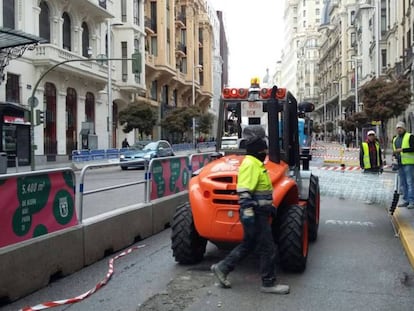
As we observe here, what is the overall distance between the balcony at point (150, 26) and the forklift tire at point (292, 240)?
51.8 meters

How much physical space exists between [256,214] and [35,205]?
101 inches

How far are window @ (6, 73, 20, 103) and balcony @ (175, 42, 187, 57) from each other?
37519 mm

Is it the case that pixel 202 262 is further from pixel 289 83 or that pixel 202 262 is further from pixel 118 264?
pixel 289 83

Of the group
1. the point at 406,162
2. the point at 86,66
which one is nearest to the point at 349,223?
the point at 406,162

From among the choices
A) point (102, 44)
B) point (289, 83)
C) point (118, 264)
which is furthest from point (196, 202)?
point (289, 83)

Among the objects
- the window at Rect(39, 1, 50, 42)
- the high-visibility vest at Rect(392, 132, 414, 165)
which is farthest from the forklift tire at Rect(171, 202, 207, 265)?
the window at Rect(39, 1, 50, 42)

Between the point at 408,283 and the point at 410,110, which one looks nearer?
the point at 408,283

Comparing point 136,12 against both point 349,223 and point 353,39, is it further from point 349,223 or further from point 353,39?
point 353,39

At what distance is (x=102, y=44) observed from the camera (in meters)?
44.2

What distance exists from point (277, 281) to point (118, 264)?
2.29 m

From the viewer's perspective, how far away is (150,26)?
58.3 metres

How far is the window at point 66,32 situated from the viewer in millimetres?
38062

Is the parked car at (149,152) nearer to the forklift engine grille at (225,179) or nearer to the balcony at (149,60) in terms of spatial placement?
the forklift engine grille at (225,179)

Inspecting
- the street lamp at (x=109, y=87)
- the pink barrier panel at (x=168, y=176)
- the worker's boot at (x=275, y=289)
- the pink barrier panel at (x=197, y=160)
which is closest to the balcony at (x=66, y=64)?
the street lamp at (x=109, y=87)
